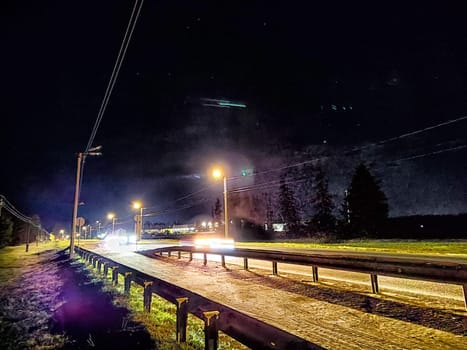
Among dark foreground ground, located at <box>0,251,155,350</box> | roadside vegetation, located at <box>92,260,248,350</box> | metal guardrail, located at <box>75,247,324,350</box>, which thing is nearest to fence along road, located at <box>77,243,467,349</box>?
metal guardrail, located at <box>75,247,324,350</box>

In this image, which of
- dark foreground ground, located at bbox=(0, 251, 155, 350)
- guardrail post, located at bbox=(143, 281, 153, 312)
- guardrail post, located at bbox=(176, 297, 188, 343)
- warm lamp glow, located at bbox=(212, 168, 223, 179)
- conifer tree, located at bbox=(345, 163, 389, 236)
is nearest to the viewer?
guardrail post, located at bbox=(176, 297, 188, 343)

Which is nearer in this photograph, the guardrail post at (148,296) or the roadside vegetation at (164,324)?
the roadside vegetation at (164,324)

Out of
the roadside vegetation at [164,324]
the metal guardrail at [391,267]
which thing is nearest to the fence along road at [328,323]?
the roadside vegetation at [164,324]

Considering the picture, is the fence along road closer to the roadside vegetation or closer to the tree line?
the roadside vegetation

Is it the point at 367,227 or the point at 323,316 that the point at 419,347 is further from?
the point at 367,227

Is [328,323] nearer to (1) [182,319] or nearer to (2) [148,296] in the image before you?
(1) [182,319]

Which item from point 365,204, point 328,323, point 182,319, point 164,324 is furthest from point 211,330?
point 365,204

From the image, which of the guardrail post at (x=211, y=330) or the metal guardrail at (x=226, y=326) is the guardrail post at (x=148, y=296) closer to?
the metal guardrail at (x=226, y=326)

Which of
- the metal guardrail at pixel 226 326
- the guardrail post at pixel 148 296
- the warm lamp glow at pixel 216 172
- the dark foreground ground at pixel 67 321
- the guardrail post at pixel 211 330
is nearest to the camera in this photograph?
the metal guardrail at pixel 226 326

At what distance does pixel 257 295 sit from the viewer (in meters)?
7.30

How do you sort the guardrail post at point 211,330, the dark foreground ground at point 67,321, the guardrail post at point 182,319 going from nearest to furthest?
the guardrail post at point 211,330
the guardrail post at point 182,319
the dark foreground ground at point 67,321

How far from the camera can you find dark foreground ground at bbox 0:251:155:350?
5.01m

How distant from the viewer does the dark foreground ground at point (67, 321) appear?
5.01 m

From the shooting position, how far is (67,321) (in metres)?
6.32
